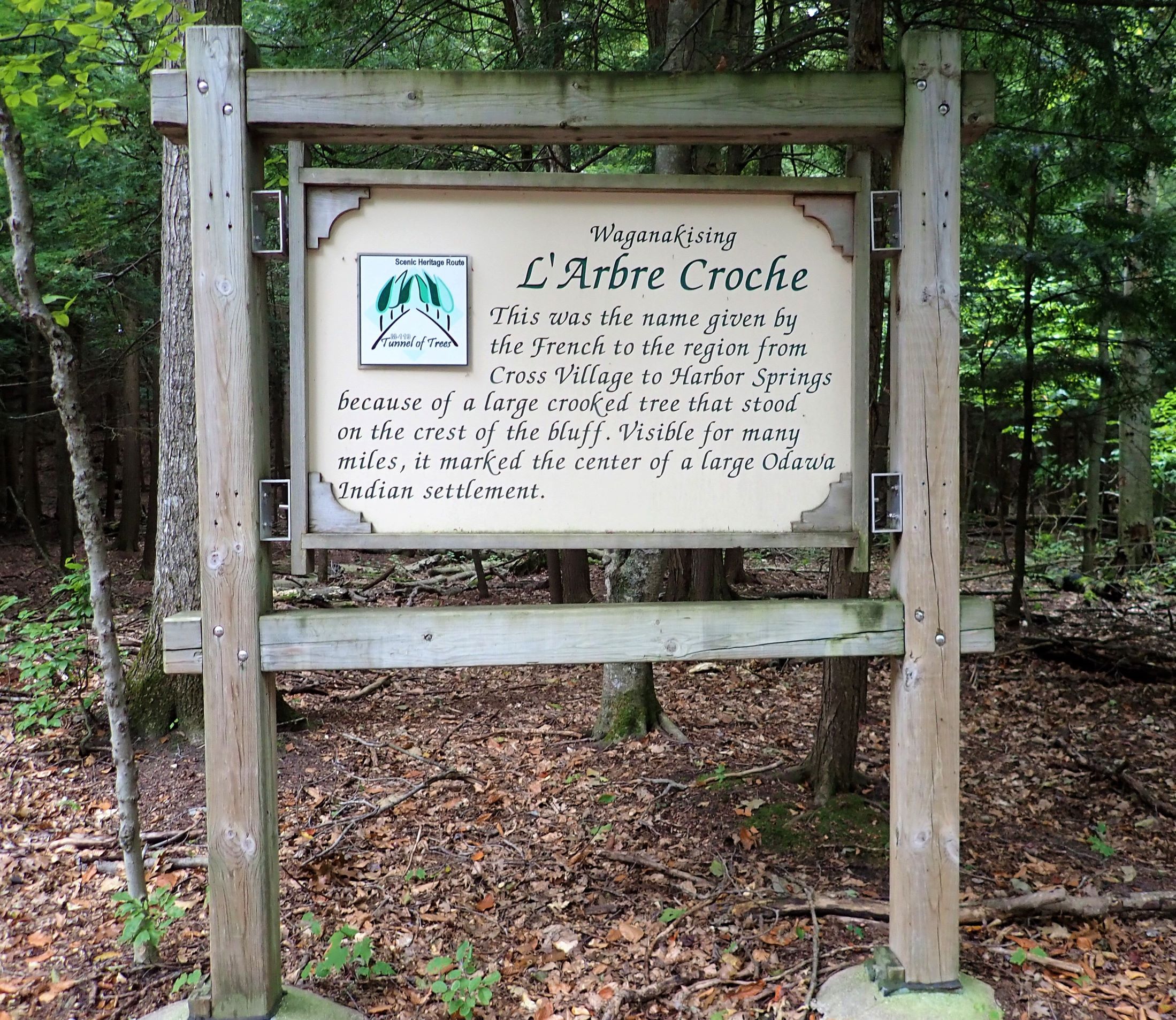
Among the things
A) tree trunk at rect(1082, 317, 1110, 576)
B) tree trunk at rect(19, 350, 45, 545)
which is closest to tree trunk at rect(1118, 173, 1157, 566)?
tree trunk at rect(1082, 317, 1110, 576)

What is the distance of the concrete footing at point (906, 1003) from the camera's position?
2873 millimetres

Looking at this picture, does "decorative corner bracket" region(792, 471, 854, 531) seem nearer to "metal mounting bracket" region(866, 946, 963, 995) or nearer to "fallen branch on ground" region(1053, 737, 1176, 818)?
"metal mounting bracket" region(866, 946, 963, 995)

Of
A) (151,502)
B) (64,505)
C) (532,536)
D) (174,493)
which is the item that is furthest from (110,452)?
(532,536)

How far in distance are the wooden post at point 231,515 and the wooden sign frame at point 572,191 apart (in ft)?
0.47

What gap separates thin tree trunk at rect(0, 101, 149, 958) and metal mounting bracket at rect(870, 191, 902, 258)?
295cm

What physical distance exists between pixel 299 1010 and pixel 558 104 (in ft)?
10.1

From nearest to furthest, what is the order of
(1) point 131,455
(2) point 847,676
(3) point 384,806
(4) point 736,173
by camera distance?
(2) point 847,676, (3) point 384,806, (4) point 736,173, (1) point 131,455

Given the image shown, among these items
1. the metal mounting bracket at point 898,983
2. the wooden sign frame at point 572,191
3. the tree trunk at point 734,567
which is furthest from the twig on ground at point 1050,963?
the tree trunk at point 734,567

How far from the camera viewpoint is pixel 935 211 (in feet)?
9.45

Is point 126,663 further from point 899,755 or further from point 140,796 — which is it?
point 899,755

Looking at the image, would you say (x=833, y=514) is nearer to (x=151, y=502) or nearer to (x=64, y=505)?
(x=151, y=502)

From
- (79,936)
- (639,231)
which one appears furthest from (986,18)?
(79,936)

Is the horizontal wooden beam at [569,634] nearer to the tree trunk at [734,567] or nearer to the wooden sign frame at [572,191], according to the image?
the wooden sign frame at [572,191]

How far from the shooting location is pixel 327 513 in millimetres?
2887
